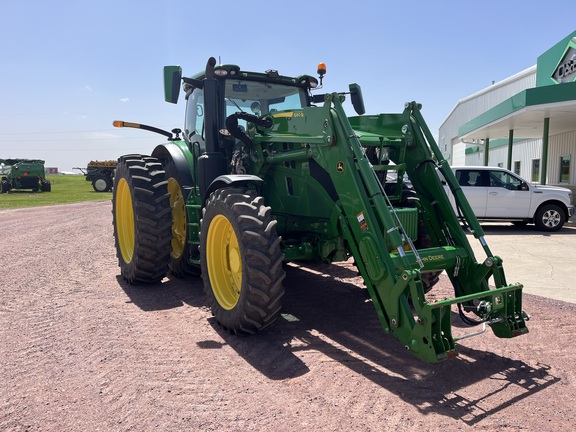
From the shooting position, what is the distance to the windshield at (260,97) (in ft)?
19.0

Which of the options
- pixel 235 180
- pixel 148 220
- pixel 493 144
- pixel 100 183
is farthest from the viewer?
pixel 100 183

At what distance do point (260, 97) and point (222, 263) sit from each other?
7.73 feet

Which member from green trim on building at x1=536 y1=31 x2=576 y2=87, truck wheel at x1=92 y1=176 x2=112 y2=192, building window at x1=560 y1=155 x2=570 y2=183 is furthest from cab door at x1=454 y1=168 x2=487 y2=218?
truck wheel at x1=92 y1=176 x2=112 y2=192

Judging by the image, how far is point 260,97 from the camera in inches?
236

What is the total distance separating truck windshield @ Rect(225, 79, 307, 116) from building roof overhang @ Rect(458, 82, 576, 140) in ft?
38.6

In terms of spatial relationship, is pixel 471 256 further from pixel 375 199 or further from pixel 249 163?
pixel 249 163

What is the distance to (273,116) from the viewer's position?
509cm

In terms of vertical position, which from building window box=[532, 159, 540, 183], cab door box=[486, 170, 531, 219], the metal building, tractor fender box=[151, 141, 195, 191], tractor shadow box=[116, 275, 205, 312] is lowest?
tractor shadow box=[116, 275, 205, 312]

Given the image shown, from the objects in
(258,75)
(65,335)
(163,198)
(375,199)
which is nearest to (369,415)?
(375,199)

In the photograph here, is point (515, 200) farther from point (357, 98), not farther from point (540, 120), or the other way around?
point (357, 98)

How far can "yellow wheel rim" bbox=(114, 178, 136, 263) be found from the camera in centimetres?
682

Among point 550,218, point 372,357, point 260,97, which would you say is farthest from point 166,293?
point 550,218

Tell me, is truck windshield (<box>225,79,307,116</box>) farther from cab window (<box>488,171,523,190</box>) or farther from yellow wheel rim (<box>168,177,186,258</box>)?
cab window (<box>488,171,523,190</box>)

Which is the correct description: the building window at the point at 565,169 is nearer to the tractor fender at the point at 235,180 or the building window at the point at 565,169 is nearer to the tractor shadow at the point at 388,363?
the tractor shadow at the point at 388,363
